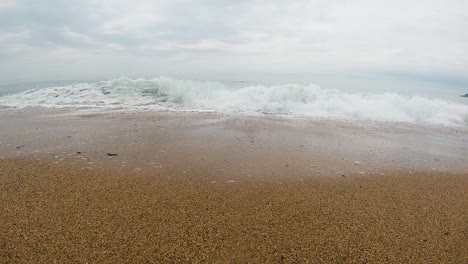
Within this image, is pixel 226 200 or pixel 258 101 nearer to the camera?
pixel 226 200

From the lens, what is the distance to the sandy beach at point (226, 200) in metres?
2.57

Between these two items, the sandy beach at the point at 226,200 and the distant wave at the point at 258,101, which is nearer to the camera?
the sandy beach at the point at 226,200

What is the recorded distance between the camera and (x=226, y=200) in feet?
11.6

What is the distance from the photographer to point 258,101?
1553 cm

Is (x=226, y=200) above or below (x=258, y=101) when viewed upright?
below

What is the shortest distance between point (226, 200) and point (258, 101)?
1230 centimetres

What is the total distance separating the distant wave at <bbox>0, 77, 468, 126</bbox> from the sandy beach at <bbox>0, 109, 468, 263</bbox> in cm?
680

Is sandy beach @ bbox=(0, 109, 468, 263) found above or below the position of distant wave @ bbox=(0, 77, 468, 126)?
below

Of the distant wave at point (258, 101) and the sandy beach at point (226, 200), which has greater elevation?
the distant wave at point (258, 101)

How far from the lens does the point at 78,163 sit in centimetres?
478

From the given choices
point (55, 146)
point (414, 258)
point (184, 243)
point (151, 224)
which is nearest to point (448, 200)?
point (414, 258)

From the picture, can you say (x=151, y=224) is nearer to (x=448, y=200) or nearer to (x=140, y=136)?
(x=448, y=200)

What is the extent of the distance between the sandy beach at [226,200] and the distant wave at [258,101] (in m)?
6.80

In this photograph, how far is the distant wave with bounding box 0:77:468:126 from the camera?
43.7 feet
